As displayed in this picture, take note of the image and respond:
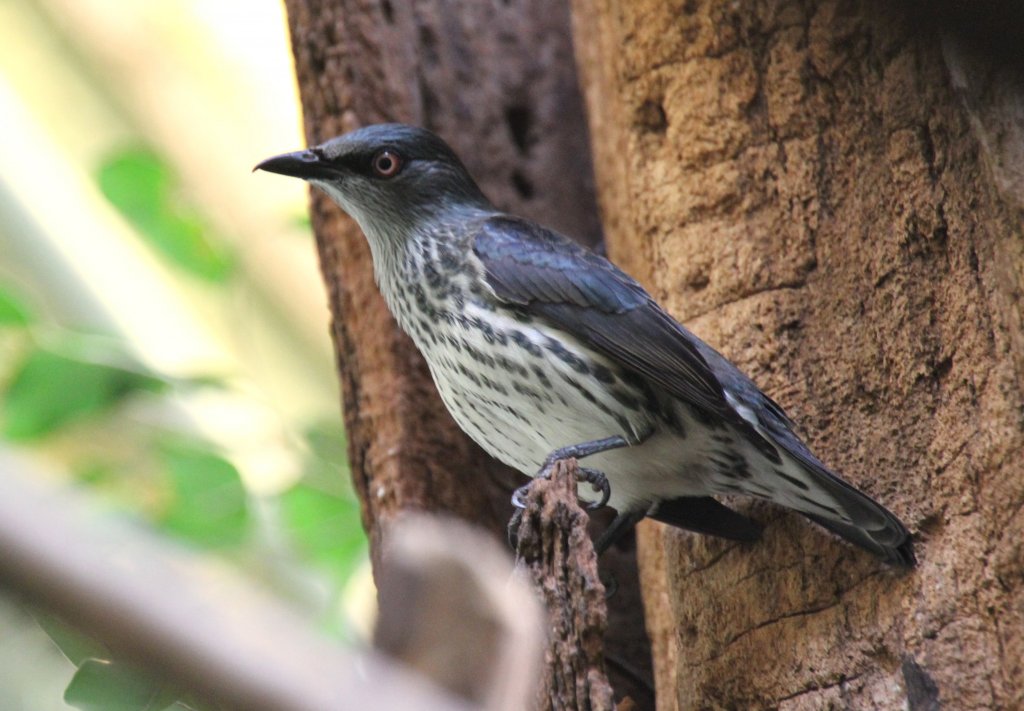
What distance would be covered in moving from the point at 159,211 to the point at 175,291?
279cm

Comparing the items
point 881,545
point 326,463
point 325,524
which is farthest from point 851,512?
point 325,524

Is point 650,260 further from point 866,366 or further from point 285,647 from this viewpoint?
point 285,647

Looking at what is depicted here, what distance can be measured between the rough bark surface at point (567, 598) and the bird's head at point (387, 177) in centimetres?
146

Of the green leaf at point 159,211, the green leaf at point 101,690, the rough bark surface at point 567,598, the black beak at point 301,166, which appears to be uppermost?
the green leaf at point 159,211

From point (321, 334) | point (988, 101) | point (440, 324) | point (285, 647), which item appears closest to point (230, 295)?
point (440, 324)

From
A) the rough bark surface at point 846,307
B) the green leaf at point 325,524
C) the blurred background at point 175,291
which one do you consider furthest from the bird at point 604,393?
the green leaf at point 325,524

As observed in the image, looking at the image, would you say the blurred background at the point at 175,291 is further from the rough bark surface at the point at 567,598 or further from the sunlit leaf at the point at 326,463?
the rough bark surface at the point at 567,598

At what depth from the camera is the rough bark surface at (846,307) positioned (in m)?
3.28

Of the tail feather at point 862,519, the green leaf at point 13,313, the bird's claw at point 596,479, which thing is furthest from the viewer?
the green leaf at point 13,313

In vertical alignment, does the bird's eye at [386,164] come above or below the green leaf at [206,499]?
above

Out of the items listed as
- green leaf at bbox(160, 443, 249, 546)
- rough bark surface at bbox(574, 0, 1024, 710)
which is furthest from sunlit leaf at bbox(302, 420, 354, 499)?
rough bark surface at bbox(574, 0, 1024, 710)

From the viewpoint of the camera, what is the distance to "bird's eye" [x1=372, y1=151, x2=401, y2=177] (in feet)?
13.8

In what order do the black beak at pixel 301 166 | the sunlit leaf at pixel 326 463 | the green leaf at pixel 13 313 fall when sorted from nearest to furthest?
the black beak at pixel 301 166, the green leaf at pixel 13 313, the sunlit leaf at pixel 326 463

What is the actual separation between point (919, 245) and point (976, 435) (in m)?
0.57
